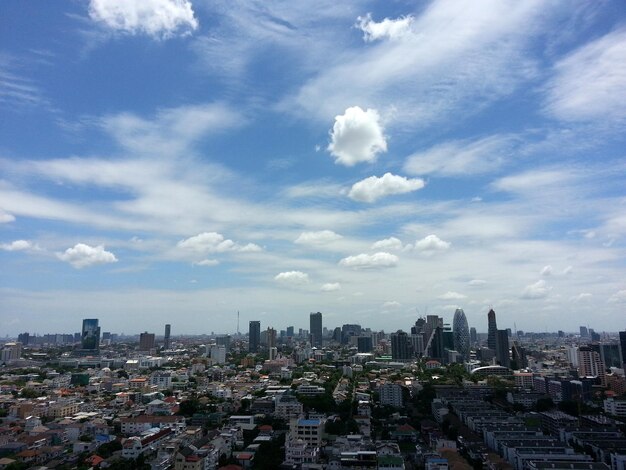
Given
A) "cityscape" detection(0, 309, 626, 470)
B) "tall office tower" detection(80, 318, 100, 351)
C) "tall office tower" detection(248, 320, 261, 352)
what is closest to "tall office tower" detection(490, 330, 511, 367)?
"cityscape" detection(0, 309, 626, 470)

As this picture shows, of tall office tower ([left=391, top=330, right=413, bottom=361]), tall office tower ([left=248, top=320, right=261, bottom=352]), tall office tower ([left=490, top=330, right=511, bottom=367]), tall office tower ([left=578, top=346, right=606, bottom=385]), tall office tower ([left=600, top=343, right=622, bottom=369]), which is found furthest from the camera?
tall office tower ([left=248, top=320, right=261, bottom=352])

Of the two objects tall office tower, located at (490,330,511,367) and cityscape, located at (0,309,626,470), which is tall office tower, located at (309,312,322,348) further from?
cityscape, located at (0,309,626,470)

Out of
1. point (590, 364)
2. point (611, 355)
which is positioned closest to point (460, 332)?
point (611, 355)

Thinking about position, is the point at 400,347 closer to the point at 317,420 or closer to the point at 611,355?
the point at 611,355

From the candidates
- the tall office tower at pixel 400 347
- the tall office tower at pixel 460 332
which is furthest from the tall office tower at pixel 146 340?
the tall office tower at pixel 460 332

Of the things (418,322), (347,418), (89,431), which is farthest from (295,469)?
(418,322)
